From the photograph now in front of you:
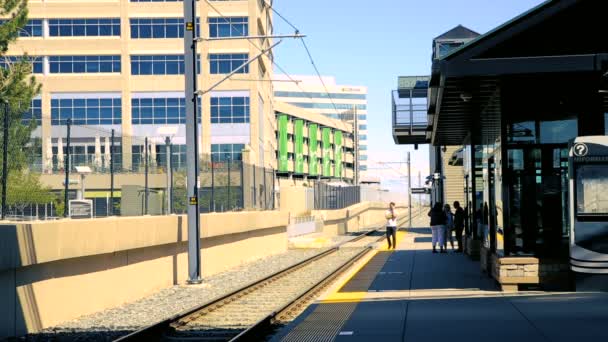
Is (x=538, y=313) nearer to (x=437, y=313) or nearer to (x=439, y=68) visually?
(x=437, y=313)

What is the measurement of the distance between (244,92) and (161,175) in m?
57.9

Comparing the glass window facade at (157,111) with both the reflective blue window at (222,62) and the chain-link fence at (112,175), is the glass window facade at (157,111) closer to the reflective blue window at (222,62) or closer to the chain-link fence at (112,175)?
the reflective blue window at (222,62)

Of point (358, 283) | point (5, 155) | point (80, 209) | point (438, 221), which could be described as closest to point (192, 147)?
point (80, 209)

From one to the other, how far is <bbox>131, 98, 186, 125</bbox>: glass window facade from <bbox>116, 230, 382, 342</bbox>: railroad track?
56.0 metres

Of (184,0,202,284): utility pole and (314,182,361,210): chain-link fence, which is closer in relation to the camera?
(184,0,202,284): utility pole

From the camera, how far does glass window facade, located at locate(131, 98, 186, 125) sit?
81.9 meters

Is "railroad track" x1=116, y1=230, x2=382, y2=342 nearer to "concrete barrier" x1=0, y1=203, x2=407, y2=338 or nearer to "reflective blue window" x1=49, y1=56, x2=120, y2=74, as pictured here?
"concrete barrier" x1=0, y1=203, x2=407, y2=338

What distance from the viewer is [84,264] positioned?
654 inches

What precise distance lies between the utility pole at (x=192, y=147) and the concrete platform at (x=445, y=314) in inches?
138

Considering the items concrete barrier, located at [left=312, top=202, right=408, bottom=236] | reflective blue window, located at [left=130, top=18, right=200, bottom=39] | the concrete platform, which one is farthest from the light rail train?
reflective blue window, located at [left=130, top=18, right=200, bottom=39]

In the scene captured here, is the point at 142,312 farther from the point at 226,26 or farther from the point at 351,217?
the point at 226,26

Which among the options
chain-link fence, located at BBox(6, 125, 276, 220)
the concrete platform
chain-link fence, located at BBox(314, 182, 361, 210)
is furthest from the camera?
chain-link fence, located at BBox(314, 182, 361, 210)

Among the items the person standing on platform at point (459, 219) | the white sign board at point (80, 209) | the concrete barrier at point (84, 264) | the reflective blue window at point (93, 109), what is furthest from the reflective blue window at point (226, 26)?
the white sign board at point (80, 209)

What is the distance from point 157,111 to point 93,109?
5364mm
